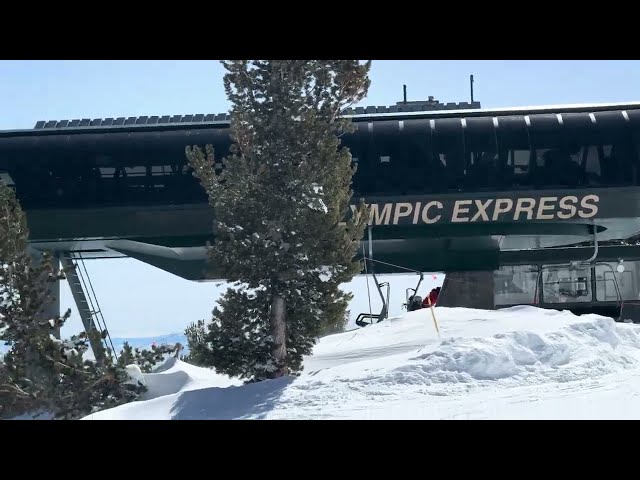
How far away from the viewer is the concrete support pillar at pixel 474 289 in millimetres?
36688

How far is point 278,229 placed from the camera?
1742cm

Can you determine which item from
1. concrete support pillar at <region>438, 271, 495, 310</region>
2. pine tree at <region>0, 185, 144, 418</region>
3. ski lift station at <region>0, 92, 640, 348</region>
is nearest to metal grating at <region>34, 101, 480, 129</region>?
ski lift station at <region>0, 92, 640, 348</region>

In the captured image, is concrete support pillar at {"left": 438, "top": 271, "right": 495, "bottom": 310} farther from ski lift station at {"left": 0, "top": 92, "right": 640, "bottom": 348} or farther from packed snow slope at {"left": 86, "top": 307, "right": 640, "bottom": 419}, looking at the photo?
packed snow slope at {"left": 86, "top": 307, "right": 640, "bottom": 419}

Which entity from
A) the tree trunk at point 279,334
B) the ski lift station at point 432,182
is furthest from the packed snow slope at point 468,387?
the ski lift station at point 432,182

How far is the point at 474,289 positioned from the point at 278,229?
2086cm

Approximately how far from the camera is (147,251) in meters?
38.2

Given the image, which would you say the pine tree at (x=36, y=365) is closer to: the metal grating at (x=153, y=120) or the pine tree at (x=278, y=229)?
the pine tree at (x=278, y=229)

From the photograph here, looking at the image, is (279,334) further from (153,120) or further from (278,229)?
(153,120)

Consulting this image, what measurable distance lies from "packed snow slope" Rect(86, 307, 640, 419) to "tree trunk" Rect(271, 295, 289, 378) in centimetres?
71

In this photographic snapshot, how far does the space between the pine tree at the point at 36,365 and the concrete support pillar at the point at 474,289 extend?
20.2m

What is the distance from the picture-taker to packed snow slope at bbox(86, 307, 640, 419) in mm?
13203
